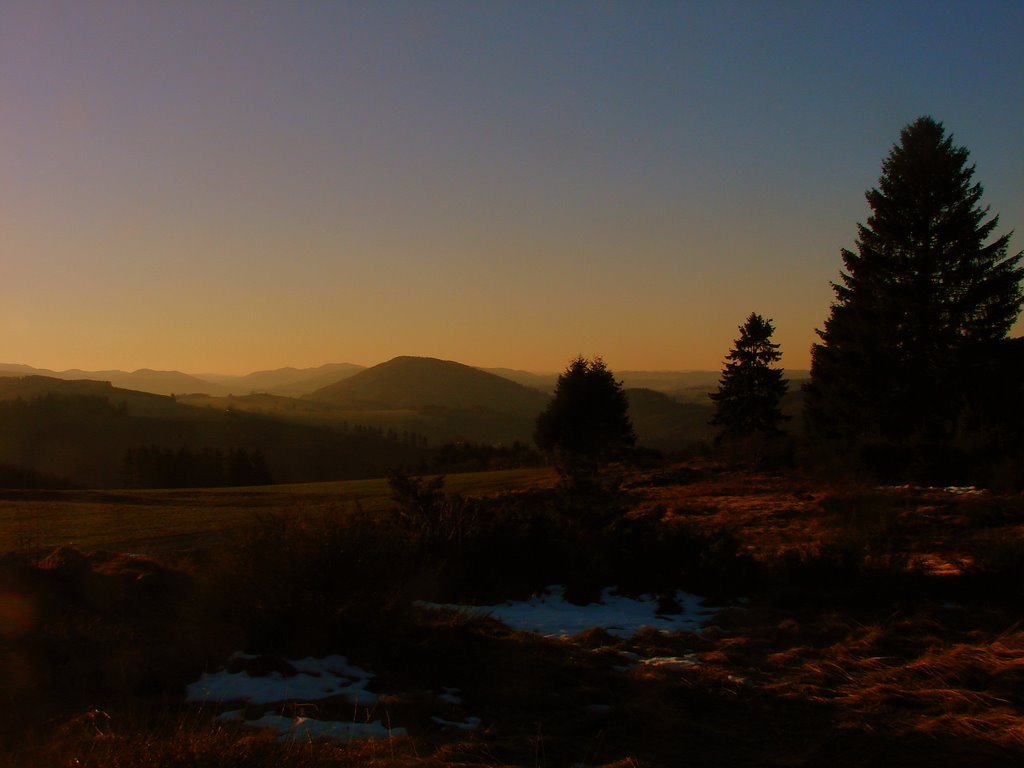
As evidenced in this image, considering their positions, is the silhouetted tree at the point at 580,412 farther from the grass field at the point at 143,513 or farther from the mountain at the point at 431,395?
the mountain at the point at 431,395

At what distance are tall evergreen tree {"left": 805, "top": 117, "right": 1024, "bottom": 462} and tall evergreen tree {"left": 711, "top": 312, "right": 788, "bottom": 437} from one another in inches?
412

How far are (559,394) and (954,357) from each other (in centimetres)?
1949

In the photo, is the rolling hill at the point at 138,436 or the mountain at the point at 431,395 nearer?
the rolling hill at the point at 138,436

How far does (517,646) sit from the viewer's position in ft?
20.2

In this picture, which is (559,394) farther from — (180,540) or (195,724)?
(195,724)

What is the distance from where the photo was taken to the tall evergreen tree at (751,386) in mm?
42156

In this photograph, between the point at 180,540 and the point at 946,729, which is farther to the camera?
the point at 180,540

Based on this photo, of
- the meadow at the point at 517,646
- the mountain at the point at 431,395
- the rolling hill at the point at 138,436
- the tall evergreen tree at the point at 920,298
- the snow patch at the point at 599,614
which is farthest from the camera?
the mountain at the point at 431,395

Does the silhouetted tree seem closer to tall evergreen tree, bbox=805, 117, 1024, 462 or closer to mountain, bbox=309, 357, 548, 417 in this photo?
tall evergreen tree, bbox=805, 117, 1024, 462

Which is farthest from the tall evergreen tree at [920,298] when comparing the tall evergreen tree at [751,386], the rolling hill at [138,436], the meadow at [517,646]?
the rolling hill at [138,436]

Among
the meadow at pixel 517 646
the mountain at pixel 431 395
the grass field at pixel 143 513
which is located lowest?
the grass field at pixel 143 513

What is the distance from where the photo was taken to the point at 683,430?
83375mm

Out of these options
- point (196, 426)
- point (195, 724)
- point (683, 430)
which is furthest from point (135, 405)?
point (195, 724)

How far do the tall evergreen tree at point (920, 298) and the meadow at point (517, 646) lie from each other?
21164 mm
